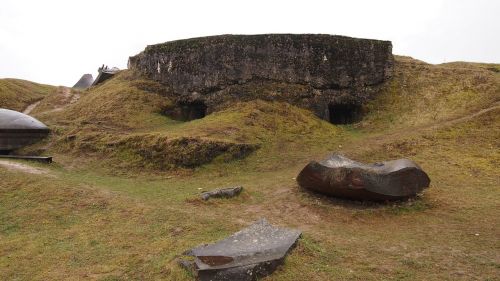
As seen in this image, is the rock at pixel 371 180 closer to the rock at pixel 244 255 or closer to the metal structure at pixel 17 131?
the rock at pixel 244 255

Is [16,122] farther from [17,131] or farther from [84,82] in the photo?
[84,82]

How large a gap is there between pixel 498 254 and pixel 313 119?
36.0 feet

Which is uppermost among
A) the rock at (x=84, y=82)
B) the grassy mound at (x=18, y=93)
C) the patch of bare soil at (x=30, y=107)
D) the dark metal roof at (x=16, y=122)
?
the rock at (x=84, y=82)

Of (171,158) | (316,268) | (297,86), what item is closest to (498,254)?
(316,268)

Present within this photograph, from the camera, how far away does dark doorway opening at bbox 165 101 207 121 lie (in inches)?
789

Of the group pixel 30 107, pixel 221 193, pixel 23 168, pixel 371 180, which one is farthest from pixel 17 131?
pixel 371 180

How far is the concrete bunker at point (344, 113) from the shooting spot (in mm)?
19438

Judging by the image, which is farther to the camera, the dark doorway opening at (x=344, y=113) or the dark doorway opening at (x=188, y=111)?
the dark doorway opening at (x=188, y=111)

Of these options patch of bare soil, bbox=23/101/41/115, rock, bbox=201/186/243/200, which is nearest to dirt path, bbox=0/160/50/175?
rock, bbox=201/186/243/200

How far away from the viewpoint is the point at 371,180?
10258mm

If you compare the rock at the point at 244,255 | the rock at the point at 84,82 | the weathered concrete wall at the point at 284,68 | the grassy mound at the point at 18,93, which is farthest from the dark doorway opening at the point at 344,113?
the rock at the point at 84,82

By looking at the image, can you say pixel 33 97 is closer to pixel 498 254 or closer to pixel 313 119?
pixel 313 119

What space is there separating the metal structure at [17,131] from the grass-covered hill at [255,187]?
1.55 ft

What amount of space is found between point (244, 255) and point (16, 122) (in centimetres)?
1349
